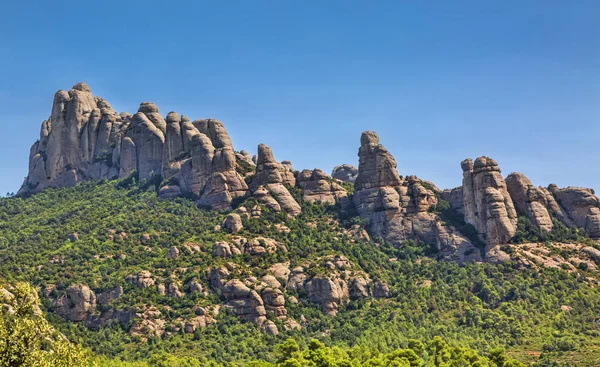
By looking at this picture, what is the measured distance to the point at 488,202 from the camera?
14625 centimetres

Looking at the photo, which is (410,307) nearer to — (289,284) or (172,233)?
(289,284)

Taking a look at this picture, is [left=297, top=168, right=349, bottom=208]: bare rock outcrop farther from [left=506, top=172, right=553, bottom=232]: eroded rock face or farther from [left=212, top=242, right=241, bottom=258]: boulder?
[left=506, top=172, right=553, bottom=232]: eroded rock face

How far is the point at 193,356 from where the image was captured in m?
107

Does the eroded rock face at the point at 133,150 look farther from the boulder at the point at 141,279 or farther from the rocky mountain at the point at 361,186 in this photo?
the boulder at the point at 141,279

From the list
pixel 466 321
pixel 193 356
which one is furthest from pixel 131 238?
pixel 466 321

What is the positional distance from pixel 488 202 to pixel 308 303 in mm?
40475

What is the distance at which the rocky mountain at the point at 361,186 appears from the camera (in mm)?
148375

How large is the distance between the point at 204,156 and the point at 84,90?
47.5 m

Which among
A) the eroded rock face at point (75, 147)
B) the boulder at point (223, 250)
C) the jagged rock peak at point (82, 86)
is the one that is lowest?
the boulder at point (223, 250)

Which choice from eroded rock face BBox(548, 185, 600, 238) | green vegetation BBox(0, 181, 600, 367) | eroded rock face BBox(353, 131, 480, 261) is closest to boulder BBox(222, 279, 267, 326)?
green vegetation BBox(0, 181, 600, 367)

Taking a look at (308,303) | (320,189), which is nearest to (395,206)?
(320,189)

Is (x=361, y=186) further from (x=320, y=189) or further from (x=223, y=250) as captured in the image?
(x=223, y=250)

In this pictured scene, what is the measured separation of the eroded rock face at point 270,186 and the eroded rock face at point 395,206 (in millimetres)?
14056

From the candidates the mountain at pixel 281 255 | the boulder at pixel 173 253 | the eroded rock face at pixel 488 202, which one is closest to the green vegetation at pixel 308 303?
the mountain at pixel 281 255
